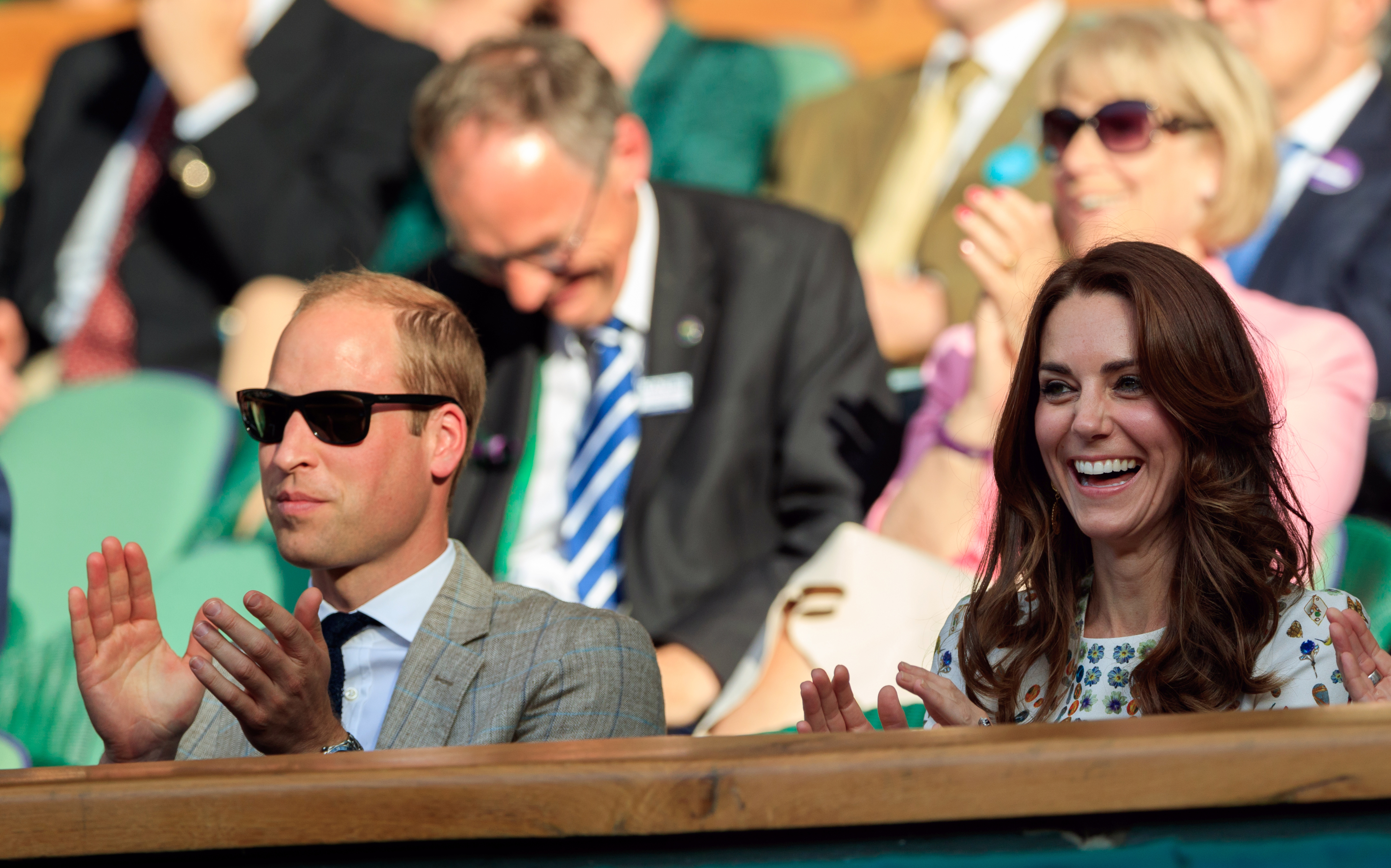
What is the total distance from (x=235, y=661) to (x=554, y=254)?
1.54 meters

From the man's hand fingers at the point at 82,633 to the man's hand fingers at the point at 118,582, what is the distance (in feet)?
0.09

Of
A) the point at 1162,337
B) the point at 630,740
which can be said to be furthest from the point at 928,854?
the point at 1162,337

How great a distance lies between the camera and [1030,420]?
168 cm

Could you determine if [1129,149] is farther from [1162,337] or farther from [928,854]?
[928,854]

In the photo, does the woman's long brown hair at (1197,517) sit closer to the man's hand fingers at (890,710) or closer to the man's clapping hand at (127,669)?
the man's hand fingers at (890,710)

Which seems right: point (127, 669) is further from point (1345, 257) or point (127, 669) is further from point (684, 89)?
point (684, 89)

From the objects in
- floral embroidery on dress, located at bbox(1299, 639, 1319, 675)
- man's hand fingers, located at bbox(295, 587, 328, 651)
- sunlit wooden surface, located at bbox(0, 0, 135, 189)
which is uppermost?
sunlit wooden surface, located at bbox(0, 0, 135, 189)

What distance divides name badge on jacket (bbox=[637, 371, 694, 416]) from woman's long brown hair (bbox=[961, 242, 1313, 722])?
119 centimetres

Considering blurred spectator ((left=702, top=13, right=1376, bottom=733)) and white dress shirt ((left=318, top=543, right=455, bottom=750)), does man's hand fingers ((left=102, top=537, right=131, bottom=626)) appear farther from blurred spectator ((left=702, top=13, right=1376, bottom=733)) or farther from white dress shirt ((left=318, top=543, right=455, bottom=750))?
blurred spectator ((left=702, top=13, right=1376, bottom=733))

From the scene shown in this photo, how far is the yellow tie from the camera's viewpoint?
3656 millimetres

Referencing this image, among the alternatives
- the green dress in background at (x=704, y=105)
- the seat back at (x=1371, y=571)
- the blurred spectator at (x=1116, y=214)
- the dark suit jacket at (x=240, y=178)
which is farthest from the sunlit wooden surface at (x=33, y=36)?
the seat back at (x=1371, y=571)

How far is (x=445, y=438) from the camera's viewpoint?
1.72 metres

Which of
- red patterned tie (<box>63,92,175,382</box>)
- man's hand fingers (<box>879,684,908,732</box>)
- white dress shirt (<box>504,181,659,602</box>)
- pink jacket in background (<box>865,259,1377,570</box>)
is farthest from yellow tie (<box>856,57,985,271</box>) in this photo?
man's hand fingers (<box>879,684,908,732</box>)

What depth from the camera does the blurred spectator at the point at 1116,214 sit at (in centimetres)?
238
